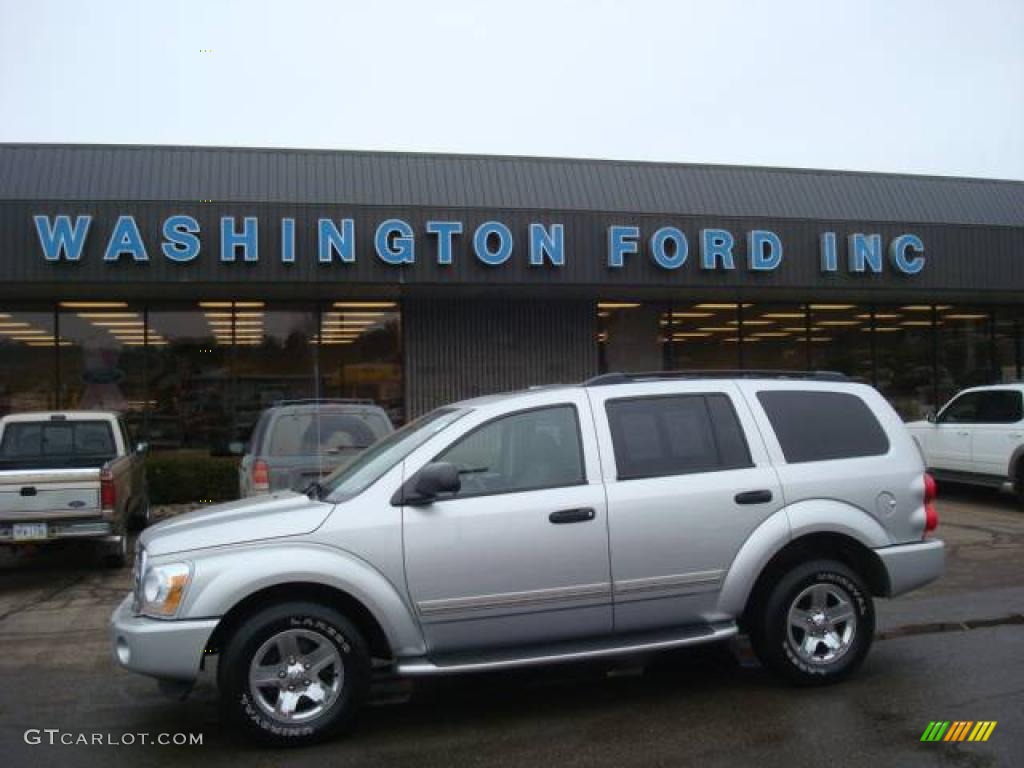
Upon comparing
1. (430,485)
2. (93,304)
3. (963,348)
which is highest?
(93,304)

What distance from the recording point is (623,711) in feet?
17.4

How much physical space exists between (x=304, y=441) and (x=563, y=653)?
15.5ft

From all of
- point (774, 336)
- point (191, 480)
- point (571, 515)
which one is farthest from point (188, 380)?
point (571, 515)

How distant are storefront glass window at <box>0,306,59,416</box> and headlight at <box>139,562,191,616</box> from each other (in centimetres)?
1285

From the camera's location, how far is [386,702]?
5602mm

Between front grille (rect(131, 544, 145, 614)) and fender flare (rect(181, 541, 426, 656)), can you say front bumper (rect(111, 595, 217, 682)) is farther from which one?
front grille (rect(131, 544, 145, 614))

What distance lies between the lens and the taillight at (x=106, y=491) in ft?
31.4

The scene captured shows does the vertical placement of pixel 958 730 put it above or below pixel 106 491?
below

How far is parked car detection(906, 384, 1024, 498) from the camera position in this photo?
13.1 m

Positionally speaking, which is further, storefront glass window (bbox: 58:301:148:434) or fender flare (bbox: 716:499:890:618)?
storefront glass window (bbox: 58:301:148:434)

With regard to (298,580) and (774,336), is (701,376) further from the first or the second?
(774,336)

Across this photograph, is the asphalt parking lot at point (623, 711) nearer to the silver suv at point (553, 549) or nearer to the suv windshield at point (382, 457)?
the silver suv at point (553, 549)

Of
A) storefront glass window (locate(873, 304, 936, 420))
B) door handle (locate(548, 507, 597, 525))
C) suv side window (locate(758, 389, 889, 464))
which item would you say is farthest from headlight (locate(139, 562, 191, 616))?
storefront glass window (locate(873, 304, 936, 420))

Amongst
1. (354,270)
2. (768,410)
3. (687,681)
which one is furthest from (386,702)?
(354,270)
